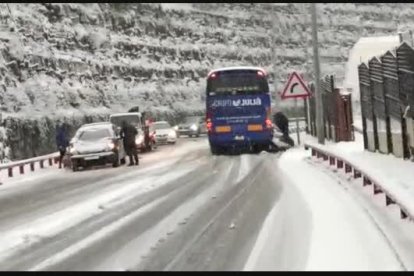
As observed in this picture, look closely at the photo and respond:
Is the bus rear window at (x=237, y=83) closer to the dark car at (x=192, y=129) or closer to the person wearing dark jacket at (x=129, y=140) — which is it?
the person wearing dark jacket at (x=129, y=140)

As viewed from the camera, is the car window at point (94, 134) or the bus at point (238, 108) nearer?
the car window at point (94, 134)

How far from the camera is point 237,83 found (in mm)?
30594

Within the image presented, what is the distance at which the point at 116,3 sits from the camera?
6550 centimetres

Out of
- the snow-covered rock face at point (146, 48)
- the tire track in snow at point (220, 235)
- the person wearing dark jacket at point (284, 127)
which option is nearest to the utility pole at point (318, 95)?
the person wearing dark jacket at point (284, 127)

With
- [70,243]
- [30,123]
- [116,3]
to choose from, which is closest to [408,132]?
[70,243]

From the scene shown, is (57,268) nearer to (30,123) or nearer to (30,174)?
(30,174)

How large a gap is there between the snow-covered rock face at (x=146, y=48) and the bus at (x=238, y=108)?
12013mm

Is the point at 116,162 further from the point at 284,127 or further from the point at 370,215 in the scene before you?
the point at 370,215

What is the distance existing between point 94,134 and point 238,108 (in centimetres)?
628

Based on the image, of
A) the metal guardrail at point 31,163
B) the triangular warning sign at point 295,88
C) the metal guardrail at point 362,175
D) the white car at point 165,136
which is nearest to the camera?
the metal guardrail at point 362,175

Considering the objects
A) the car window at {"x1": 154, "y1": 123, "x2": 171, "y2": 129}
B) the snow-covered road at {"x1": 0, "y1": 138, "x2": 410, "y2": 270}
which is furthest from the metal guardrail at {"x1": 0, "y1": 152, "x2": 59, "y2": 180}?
the car window at {"x1": 154, "y1": 123, "x2": 171, "y2": 129}

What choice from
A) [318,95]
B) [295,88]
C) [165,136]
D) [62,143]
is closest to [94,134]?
[62,143]

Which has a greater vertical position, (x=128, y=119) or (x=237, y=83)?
(x=237, y=83)

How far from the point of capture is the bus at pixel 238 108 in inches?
1196
